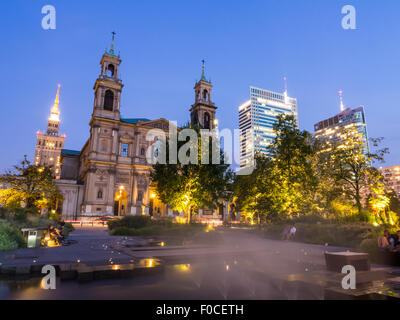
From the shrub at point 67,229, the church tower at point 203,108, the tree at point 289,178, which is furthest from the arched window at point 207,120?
the shrub at point 67,229

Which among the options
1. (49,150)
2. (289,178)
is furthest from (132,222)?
(49,150)

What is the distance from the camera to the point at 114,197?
54.1m

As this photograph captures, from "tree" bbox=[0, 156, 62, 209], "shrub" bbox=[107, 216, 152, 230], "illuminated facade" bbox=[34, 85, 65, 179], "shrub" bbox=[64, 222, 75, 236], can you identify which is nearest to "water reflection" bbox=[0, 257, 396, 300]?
"shrub" bbox=[64, 222, 75, 236]

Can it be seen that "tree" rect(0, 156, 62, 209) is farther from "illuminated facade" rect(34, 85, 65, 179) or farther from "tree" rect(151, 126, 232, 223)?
"illuminated facade" rect(34, 85, 65, 179)

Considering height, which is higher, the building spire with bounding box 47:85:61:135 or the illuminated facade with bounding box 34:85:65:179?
the building spire with bounding box 47:85:61:135

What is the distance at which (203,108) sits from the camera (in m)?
69.4

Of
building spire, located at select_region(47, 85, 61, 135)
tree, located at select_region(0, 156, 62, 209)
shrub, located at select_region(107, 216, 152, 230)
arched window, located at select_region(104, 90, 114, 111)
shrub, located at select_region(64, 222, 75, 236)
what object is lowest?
shrub, located at select_region(64, 222, 75, 236)

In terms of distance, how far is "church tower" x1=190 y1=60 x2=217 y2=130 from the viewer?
69.1m

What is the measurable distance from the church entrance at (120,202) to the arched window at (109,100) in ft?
62.4

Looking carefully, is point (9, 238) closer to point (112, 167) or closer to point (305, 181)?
point (305, 181)

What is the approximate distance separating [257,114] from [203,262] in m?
198

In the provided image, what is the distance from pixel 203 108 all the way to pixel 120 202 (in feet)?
109
